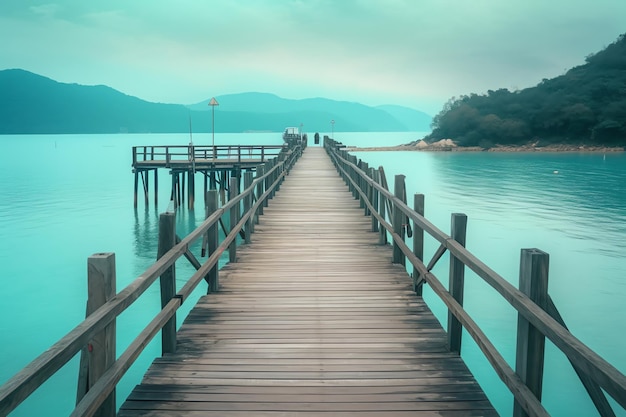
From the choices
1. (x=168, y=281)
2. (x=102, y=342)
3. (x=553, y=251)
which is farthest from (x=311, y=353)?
(x=553, y=251)

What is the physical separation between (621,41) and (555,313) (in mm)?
151921

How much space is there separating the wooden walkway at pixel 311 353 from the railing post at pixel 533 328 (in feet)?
1.94

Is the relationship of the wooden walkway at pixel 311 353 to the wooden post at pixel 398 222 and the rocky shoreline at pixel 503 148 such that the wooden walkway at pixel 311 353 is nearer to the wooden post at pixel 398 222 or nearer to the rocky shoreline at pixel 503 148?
the wooden post at pixel 398 222

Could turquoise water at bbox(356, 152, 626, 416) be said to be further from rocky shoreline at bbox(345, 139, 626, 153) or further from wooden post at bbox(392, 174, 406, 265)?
rocky shoreline at bbox(345, 139, 626, 153)

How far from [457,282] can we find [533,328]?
65.2 inches

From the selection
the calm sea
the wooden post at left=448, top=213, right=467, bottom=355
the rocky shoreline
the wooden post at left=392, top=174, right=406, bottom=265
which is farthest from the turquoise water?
the rocky shoreline

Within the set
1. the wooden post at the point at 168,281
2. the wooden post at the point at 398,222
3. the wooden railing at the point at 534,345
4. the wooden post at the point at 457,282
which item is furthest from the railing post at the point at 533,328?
the wooden post at the point at 398,222

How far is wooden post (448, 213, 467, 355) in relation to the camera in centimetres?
484

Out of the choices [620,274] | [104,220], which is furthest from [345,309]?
[104,220]

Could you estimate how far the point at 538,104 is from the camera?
109 metres

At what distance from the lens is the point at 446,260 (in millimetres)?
21141

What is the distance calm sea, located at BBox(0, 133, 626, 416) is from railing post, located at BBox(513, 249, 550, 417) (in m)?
7.60

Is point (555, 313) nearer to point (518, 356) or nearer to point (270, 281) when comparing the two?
point (518, 356)

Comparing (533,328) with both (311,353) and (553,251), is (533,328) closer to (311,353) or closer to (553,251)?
(311,353)
